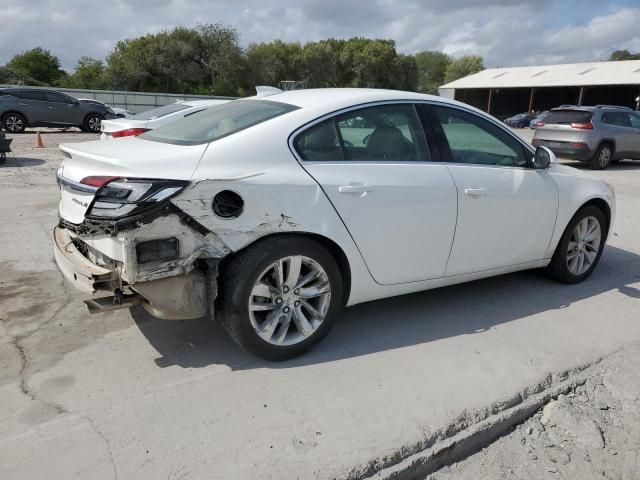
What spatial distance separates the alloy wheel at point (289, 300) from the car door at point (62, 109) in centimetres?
1879

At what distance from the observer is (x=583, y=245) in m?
5.06

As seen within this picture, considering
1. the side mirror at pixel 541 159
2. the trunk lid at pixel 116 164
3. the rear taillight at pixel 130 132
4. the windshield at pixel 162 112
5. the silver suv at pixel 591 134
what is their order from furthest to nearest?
1. the silver suv at pixel 591 134
2. the windshield at pixel 162 112
3. the rear taillight at pixel 130 132
4. the side mirror at pixel 541 159
5. the trunk lid at pixel 116 164

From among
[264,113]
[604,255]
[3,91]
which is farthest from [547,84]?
[264,113]

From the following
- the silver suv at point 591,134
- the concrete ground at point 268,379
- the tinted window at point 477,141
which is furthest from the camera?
the silver suv at point 591,134

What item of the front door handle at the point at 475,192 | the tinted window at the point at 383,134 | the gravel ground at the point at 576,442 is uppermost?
the tinted window at the point at 383,134

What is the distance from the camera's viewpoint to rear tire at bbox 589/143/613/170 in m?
14.5

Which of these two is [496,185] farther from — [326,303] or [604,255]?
[604,255]

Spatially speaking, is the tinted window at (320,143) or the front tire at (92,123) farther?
the front tire at (92,123)

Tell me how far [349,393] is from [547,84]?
52366 millimetres

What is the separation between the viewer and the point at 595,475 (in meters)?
2.66

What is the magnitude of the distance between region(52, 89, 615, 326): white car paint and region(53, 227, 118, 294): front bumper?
114 millimetres

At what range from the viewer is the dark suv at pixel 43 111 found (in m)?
18.3

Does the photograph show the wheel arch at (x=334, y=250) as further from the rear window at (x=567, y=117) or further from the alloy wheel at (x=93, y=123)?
the alloy wheel at (x=93, y=123)

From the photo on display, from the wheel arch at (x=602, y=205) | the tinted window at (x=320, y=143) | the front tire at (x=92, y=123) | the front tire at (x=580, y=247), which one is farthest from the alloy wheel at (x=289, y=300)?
the front tire at (x=92, y=123)
